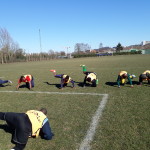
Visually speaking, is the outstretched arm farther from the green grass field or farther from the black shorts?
the black shorts

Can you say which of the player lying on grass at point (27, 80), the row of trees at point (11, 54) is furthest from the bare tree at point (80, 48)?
the player lying on grass at point (27, 80)

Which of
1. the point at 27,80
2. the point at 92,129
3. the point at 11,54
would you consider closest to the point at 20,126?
the point at 92,129

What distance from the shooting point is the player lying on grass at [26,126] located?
10.7 feet

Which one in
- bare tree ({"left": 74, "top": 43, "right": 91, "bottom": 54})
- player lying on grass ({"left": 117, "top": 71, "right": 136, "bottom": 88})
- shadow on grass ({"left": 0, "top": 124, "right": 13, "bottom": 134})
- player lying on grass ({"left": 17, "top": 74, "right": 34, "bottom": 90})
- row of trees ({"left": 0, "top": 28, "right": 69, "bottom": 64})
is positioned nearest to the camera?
shadow on grass ({"left": 0, "top": 124, "right": 13, "bottom": 134})

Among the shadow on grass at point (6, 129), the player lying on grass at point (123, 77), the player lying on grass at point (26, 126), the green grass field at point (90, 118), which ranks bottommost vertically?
the shadow on grass at point (6, 129)

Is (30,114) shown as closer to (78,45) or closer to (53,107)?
(53,107)

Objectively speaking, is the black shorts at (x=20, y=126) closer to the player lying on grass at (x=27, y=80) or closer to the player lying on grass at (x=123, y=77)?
the player lying on grass at (x=27, y=80)

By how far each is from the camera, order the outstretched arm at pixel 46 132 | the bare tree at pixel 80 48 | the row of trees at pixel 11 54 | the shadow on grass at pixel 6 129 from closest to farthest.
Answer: the outstretched arm at pixel 46 132 < the shadow on grass at pixel 6 129 < the row of trees at pixel 11 54 < the bare tree at pixel 80 48

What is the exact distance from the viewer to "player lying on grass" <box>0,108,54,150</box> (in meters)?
3.27

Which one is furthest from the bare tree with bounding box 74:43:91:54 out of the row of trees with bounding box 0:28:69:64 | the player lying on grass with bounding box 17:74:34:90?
the player lying on grass with bounding box 17:74:34:90

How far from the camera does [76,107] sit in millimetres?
5445

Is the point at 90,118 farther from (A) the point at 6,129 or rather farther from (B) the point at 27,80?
(B) the point at 27,80

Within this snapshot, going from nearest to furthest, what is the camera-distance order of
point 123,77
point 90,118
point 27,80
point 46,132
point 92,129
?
point 46,132 < point 92,129 < point 90,118 < point 123,77 < point 27,80

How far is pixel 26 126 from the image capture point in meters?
3.33
